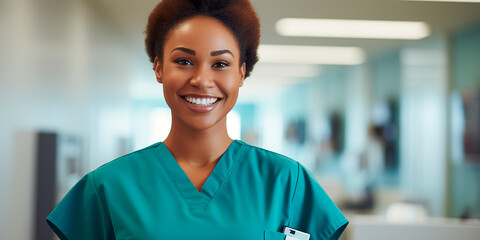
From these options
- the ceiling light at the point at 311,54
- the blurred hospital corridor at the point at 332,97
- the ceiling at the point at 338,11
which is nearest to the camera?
A: the blurred hospital corridor at the point at 332,97

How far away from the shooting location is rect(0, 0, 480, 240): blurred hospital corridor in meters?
2.17

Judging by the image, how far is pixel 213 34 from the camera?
967mm

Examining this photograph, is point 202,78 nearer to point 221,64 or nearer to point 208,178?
point 221,64

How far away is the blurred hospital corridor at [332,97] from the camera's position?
2.17 meters

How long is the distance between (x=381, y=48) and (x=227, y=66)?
440 cm

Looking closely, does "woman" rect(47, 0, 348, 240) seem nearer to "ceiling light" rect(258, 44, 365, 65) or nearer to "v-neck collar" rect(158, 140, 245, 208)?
"v-neck collar" rect(158, 140, 245, 208)

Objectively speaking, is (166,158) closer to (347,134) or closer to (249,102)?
(347,134)

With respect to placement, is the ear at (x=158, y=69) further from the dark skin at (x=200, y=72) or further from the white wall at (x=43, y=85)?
the white wall at (x=43, y=85)

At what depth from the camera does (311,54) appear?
201 inches

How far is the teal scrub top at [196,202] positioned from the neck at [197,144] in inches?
0.7

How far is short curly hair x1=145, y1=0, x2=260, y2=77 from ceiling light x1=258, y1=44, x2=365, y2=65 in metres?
3.59

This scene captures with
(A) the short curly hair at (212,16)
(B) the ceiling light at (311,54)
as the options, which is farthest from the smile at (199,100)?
(B) the ceiling light at (311,54)

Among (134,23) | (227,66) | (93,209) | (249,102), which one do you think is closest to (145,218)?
(93,209)

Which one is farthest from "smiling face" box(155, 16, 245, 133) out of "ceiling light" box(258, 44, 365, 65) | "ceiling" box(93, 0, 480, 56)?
"ceiling light" box(258, 44, 365, 65)
